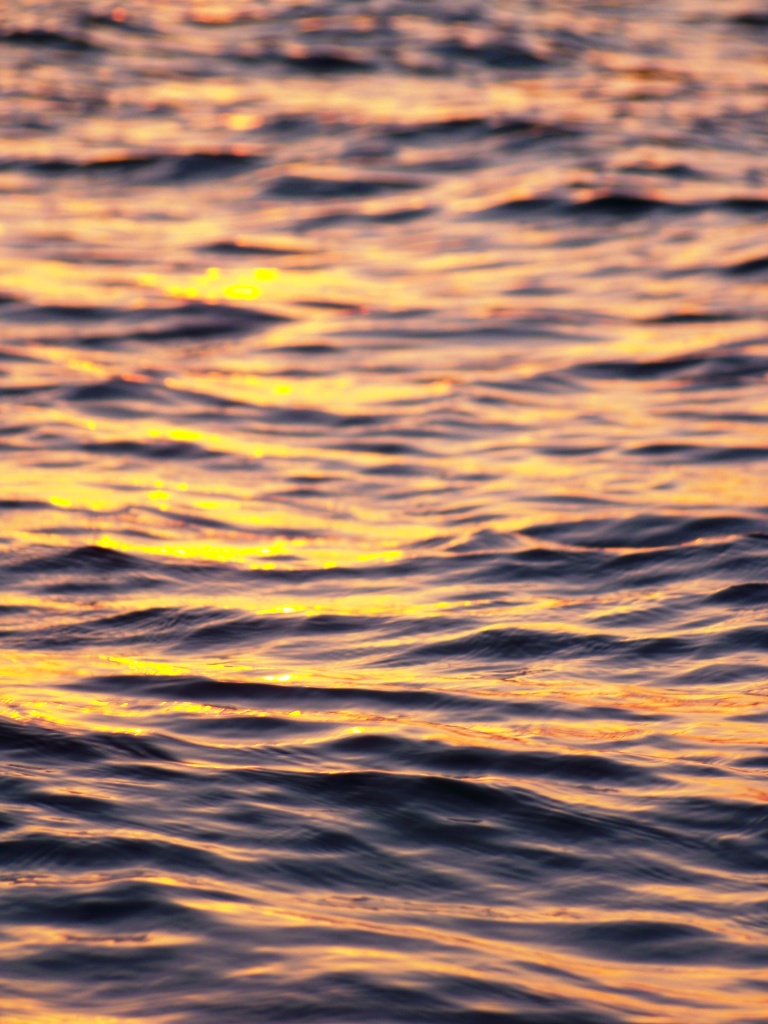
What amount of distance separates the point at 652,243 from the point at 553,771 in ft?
20.2

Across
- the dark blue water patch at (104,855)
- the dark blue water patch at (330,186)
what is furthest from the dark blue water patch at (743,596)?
the dark blue water patch at (330,186)

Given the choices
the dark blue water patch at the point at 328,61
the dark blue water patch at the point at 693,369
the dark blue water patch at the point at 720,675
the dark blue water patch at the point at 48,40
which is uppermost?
the dark blue water patch at the point at 48,40

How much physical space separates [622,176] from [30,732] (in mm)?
7661

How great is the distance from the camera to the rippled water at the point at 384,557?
3176 mm

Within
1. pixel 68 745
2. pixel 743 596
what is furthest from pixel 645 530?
pixel 68 745

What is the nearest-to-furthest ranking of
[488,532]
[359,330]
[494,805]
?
[494,805] < [488,532] < [359,330]

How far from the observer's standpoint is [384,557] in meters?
5.50

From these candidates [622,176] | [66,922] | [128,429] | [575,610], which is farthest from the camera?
[622,176]

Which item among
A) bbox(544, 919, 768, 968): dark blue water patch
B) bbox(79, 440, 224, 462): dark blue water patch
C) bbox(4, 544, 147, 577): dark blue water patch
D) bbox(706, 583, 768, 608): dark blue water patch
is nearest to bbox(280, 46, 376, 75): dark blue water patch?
bbox(79, 440, 224, 462): dark blue water patch

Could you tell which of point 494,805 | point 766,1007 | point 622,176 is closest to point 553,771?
point 494,805

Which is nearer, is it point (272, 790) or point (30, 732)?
point (272, 790)

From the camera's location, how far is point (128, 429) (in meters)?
6.78

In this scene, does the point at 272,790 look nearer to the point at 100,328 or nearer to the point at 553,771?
the point at 553,771

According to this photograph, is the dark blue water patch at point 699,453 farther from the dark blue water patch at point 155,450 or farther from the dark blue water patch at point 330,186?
the dark blue water patch at point 330,186
